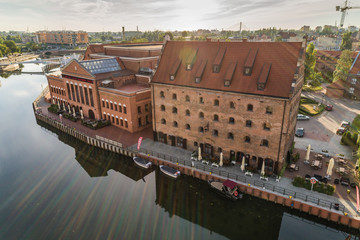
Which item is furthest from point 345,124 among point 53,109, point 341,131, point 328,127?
point 53,109

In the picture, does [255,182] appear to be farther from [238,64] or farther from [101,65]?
[101,65]

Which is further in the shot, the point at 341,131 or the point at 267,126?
the point at 341,131

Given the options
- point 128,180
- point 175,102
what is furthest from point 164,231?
point 175,102

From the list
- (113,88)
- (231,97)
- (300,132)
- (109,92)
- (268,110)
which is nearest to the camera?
(268,110)

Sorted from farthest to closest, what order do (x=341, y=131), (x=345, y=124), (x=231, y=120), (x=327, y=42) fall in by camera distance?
(x=327, y=42) < (x=345, y=124) < (x=341, y=131) < (x=231, y=120)

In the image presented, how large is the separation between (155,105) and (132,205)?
64.7 feet

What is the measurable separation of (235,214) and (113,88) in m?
40.3

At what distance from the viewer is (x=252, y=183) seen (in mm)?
34906

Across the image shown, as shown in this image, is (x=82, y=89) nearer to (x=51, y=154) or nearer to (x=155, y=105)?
(x=51, y=154)

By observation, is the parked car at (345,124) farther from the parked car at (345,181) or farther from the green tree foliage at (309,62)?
the green tree foliage at (309,62)

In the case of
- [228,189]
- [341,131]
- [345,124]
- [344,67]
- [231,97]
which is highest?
[231,97]

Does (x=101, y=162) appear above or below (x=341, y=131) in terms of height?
below

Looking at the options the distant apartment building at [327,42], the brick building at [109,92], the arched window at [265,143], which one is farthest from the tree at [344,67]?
the distant apartment building at [327,42]

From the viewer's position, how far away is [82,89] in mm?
61438
